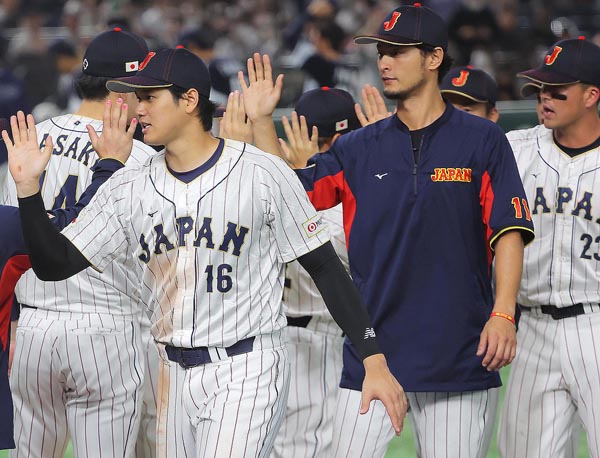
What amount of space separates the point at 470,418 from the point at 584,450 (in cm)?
263

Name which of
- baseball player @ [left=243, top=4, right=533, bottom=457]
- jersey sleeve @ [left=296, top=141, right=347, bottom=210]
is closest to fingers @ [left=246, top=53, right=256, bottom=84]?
jersey sleeve @ [left=296, top=141, right=347, bottom=210]

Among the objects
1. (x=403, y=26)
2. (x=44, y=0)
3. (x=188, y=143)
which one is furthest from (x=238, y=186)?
(x=44, y=0)

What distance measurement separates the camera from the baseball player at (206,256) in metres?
3.89

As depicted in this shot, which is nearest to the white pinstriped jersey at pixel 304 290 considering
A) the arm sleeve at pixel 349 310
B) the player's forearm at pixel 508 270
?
the player's forearm at pixel 508 270

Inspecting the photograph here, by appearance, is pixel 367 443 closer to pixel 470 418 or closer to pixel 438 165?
pixel 470 418

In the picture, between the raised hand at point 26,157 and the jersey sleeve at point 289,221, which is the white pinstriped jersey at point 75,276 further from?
the jersey sleeve at point 289,221

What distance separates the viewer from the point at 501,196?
4.38 metres

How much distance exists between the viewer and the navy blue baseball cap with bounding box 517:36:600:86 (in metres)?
5.16

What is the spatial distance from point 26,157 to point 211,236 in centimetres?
69

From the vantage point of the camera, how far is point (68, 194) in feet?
15.4

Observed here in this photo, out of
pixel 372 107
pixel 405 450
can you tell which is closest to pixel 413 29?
pixel 372 107

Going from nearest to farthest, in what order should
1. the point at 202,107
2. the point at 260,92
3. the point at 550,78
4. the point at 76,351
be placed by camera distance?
the point at 202,107 → the point at 76,351 → the point at 260,92 → the point at 550,78

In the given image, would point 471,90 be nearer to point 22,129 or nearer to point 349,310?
point 349,310

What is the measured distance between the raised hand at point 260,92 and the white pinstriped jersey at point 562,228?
1.21 metres
